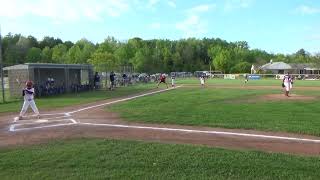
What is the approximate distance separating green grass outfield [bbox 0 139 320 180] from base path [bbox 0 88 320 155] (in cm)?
111

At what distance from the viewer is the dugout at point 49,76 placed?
30234mm

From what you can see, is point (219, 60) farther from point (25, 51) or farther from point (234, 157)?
point (234, 157)

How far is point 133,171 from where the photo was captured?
8188 mm

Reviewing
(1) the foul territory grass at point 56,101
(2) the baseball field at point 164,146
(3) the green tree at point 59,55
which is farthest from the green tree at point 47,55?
(2) the baseball field at point 164,146

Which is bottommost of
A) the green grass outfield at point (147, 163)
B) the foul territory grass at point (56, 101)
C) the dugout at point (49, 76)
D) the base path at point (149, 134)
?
the foul territory grass at point (56, 101)

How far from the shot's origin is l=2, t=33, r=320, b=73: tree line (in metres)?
102

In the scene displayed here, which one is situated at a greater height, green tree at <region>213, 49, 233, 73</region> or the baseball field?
green tree at <region>213, 49, 233, 73</region>

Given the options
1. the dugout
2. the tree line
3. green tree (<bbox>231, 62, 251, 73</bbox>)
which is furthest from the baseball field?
green tree (<bbox>231, 62, 251, 73</bbox>)

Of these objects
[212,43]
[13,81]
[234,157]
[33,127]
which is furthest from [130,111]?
[212,43]

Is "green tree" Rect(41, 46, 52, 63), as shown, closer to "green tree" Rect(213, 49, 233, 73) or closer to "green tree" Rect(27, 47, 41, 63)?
"green tree" Rect(27, 47, 41, 63)

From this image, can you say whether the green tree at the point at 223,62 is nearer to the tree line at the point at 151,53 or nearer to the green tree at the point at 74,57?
the tree line at the point at 151,53

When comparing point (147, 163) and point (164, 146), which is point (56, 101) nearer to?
point (164, 146)

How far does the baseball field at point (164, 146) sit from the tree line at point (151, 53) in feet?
243

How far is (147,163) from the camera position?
28.7ft
